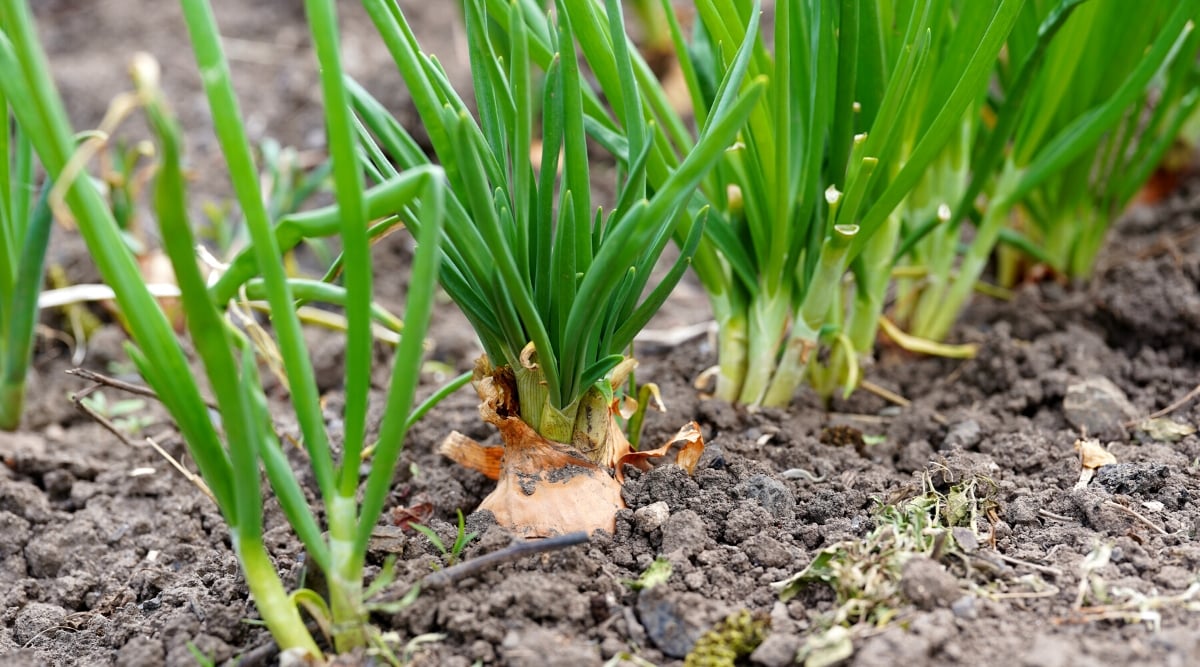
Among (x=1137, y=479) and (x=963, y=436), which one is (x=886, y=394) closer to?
(x=963, y=436)

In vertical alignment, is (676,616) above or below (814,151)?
below

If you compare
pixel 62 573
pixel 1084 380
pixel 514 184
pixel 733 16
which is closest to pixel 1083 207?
pixel 1084 380

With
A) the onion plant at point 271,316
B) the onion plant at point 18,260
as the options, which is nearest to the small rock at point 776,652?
the onion plant at point 271,316

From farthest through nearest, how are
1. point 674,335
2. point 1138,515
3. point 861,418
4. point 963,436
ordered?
point 674,335 → point 861,418 → point 963,436 → point 1138,515

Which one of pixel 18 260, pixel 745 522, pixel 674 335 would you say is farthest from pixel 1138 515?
pixel 18 260

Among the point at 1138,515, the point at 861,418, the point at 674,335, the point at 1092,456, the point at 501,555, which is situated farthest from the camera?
the point at 674,335

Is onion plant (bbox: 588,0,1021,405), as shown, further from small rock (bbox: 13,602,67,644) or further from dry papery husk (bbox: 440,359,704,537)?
small rock (bbox: 13,602,67,644)

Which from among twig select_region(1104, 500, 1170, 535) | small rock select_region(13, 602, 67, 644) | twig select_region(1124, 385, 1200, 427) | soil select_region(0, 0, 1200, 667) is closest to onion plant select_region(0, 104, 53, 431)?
soil select_region(0, 0, 1200, 667)
